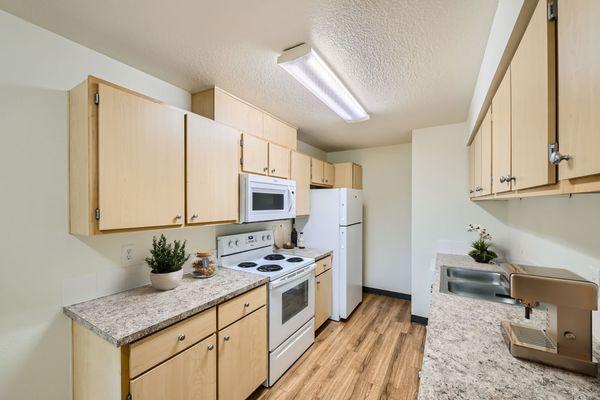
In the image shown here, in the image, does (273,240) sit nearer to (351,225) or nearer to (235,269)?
(235,269)

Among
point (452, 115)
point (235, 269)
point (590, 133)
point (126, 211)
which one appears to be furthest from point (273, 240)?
point (590, 133)

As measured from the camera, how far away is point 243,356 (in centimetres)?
171

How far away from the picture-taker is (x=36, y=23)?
1.28 metres

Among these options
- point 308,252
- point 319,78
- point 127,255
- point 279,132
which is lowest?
point 308,252

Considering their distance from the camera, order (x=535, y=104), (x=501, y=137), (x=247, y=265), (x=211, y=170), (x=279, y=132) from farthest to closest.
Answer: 1. (x=279, y=132)
2. (x=247, y=265)
3. (x=211, y=170)
4. (x=501, y=137)
5. (x=535, y=104)

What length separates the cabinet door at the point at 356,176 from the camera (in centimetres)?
375

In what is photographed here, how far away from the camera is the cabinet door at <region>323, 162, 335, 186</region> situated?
3.51m

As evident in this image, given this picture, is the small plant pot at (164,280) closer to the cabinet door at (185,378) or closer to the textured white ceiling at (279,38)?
the cabinet door at (185,378)

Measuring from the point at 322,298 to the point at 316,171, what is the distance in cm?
158

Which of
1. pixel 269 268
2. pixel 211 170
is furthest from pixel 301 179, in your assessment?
pixel 211 170

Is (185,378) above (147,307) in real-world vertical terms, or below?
below

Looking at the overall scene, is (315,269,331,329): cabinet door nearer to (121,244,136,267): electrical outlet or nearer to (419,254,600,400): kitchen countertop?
(419,254,600,400): kitchen countertop

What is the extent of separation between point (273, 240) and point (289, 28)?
211 centimetres

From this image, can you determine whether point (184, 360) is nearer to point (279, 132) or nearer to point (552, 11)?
point (552, 11)
